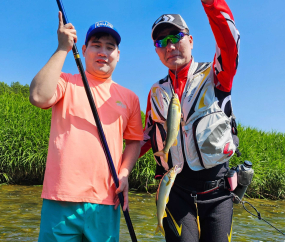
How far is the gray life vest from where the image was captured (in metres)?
2.82

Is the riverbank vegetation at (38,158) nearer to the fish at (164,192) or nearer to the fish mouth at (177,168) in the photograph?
the fish mouth at (177,168)

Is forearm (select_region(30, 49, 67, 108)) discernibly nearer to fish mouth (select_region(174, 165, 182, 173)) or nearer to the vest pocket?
fish mouth (select_region(174, 165, 182, 173))

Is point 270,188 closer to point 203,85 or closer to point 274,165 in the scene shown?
point 274,165

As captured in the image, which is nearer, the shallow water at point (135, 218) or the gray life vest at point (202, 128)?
the gray life vest at point (202, 128)

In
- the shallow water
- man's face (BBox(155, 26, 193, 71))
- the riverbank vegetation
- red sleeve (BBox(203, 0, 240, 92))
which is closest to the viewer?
red sleeve (BBox(203, 0, 240, 92))

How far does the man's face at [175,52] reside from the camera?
9.85ft

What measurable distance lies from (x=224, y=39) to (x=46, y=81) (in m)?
1.65

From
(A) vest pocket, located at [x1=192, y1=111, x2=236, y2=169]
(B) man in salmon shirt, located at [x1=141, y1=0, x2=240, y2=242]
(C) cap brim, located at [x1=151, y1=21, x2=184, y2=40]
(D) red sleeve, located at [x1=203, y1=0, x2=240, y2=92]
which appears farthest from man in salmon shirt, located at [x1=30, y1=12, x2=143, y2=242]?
(D) red sleeve, located at [x1=203, y1=0, x2=240, y2=92]

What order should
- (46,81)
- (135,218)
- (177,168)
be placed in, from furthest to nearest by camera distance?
1. (135,218)
2. (177,168)
3. (46,81)

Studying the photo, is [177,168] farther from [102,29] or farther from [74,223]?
[102,29]

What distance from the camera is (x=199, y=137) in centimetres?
282

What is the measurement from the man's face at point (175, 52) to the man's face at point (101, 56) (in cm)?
53

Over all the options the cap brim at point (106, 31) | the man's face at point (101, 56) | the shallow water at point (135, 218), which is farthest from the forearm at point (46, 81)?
the shallow water at point (135, 218)

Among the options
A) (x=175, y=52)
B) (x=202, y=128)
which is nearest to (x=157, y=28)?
(x=175, y=52)
